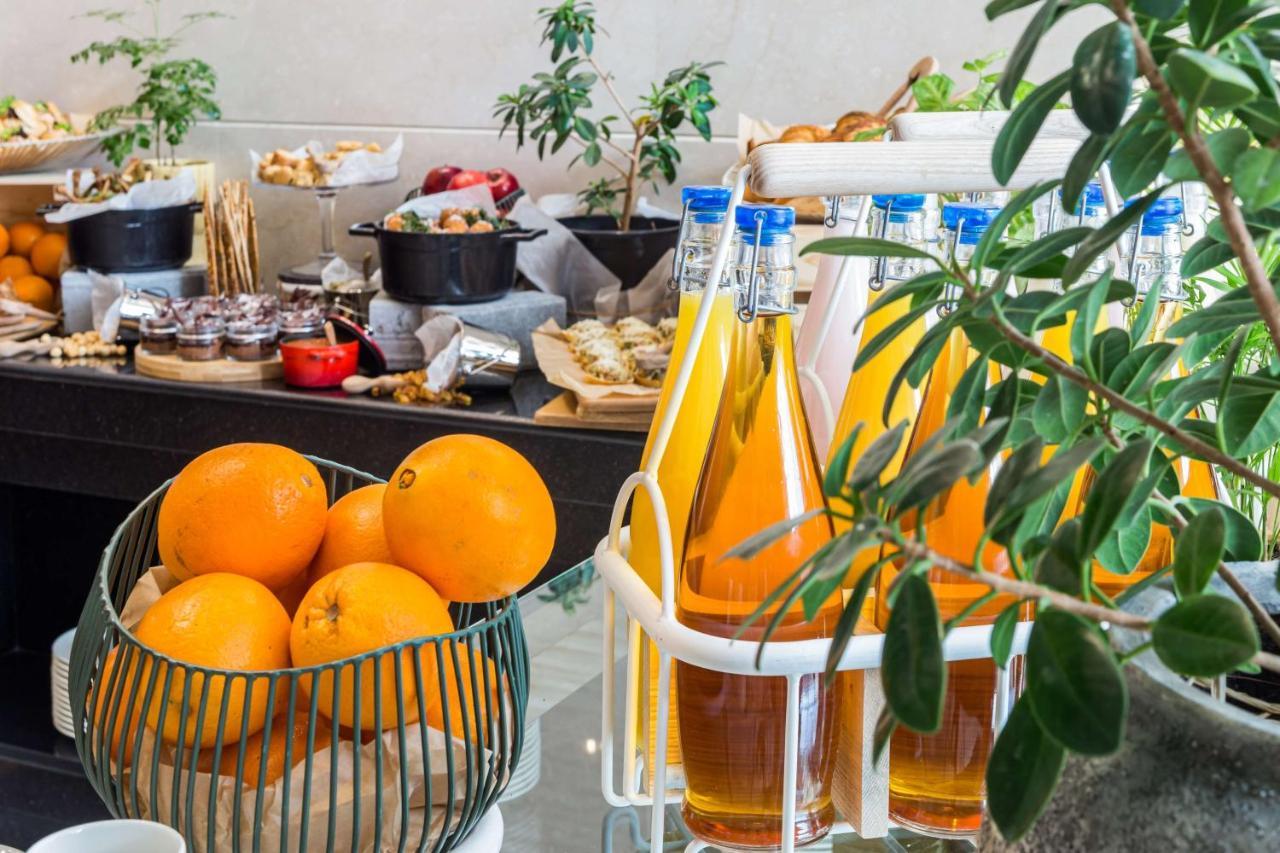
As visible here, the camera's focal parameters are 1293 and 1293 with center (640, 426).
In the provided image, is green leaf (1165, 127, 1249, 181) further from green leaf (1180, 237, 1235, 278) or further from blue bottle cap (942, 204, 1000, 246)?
blue bottle cap (942, 204, 1000, 246)

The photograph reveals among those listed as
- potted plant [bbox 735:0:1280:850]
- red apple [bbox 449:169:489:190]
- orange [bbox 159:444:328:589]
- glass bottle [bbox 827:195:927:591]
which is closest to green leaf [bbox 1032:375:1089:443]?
potted plant [bbox 735:0:1280:850]

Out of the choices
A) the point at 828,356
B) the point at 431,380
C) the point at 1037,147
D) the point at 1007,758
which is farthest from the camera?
the point at 431,380

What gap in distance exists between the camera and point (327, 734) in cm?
46

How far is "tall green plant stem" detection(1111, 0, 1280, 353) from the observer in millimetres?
221

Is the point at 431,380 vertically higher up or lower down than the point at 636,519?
lower down

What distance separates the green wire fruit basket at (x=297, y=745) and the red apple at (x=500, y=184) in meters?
1.73

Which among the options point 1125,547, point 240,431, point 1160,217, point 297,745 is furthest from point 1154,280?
point 240,431

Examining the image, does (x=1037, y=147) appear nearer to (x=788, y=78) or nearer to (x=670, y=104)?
(x=670, y=104)

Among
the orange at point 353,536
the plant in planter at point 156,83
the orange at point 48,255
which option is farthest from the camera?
the orange at point 48,255

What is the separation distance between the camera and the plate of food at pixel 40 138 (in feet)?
7.51

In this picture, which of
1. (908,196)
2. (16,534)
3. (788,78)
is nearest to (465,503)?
(908,196)

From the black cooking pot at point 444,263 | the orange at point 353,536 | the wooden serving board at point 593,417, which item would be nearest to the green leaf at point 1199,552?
the orange at point 353,536

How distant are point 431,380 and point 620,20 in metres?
0.80

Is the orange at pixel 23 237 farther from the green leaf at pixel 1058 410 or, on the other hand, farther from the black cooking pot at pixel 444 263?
the green leaf at pixel 1058 410
